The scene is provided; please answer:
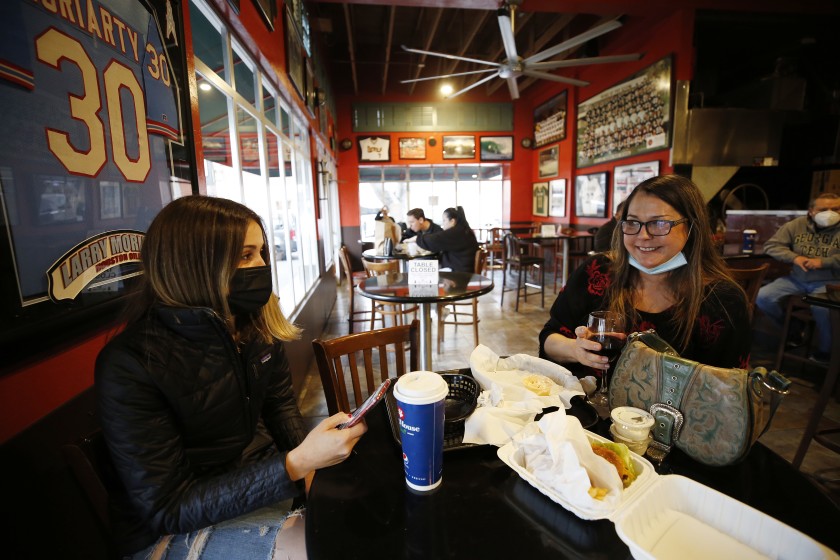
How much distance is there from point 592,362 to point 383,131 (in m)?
9.21

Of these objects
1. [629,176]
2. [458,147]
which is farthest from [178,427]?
[458,147]

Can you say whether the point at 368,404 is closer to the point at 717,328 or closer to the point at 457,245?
the point at 717,328

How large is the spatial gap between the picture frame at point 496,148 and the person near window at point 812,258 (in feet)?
A: 22.2

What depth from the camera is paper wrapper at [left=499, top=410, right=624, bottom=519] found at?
2.40 feet

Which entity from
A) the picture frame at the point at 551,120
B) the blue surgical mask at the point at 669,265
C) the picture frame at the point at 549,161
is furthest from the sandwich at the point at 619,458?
the picture frame at the point at 549,161

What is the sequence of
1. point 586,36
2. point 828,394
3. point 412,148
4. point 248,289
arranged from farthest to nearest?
1. point 412,148
2. point 586,36
3. point 828,394
4. point 248,289

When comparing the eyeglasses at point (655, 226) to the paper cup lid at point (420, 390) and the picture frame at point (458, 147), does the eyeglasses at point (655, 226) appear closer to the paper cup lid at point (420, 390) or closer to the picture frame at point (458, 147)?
the paper cup lid at point (420, 390)

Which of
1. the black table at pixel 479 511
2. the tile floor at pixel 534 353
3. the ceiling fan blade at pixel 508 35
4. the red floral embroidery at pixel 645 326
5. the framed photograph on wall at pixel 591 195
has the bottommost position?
the tile floor at pixel 534 353

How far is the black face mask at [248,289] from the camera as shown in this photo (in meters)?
1.11

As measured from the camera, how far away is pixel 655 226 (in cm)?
144

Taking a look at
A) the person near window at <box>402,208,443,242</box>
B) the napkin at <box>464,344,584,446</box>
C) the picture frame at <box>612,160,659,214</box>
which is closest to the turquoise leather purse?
the napkin at <box>464,344,584,446</box>

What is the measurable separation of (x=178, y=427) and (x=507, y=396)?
871 millimetres

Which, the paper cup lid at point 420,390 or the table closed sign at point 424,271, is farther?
the table closed sign at point 424,271

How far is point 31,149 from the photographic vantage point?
0.85 metres
